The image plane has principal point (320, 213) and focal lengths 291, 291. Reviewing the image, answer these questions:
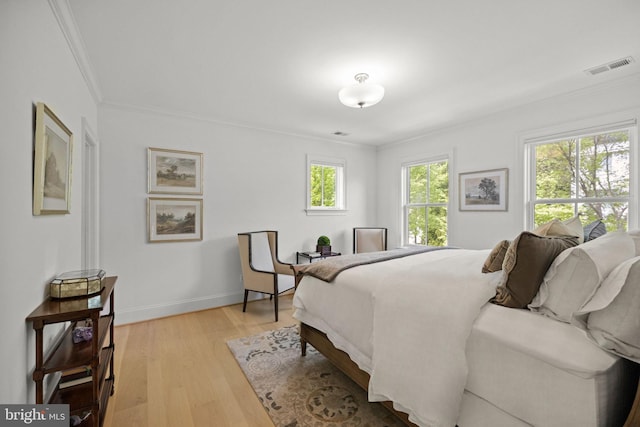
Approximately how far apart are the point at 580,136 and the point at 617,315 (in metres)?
2.88

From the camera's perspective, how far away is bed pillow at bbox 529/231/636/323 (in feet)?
3.80

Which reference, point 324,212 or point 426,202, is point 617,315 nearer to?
point 426,202

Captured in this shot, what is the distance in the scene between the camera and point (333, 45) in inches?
85.7

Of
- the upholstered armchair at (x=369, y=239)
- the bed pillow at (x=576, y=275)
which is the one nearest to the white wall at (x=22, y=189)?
the bed pillow at (x=576, y=275)

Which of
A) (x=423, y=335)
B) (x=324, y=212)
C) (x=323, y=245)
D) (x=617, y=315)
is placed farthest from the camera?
(x=324, y=212)

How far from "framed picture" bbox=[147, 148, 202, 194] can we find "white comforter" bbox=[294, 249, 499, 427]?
9.11 ft

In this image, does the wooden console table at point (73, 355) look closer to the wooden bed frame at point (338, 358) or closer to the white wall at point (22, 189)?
the white wall at point (22, 189)

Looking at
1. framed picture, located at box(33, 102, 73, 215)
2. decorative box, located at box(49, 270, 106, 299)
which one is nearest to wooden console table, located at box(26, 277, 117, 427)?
decorative box, located at box(49, 270, 106, 299)

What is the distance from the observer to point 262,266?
387cm

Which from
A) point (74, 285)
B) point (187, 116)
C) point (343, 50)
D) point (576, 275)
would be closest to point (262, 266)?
point (187, 116)

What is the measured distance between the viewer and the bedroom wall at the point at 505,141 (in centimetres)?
277

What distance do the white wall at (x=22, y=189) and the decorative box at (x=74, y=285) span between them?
5cm

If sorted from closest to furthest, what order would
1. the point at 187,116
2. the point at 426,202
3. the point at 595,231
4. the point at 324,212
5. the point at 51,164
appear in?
the point at 51,164 → the point at 595,231 → the point at 187,116 → the point at 426,202 → the point at 324,212

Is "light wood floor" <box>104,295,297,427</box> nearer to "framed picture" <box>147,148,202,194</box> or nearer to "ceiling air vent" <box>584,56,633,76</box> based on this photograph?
"framed picture" <box>147,148,202,194</box>
